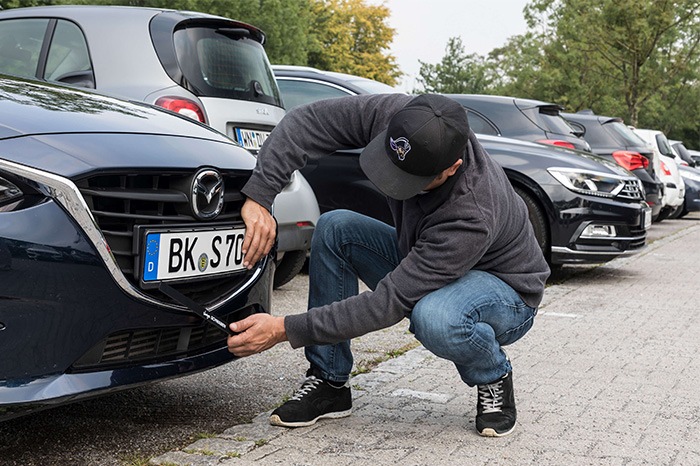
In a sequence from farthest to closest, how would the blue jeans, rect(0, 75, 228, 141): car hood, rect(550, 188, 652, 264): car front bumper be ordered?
rect(550, 188, 652, 264): car front bumper
the blue jeans
rect(0, 75, 228, 141): car hood

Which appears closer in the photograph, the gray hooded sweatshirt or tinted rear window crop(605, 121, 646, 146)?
the gray hooded sweatshirt

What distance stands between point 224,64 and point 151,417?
8.77 feet

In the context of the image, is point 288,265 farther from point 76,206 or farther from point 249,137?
point 76,206

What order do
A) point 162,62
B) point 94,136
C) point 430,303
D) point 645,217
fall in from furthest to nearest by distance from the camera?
point 645,217 → point 162,62 → point 430,303 → point 94,136

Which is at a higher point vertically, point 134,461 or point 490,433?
point 490,433

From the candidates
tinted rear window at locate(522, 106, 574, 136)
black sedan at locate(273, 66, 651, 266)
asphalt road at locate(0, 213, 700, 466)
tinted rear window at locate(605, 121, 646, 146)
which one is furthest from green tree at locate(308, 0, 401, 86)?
asphalt road at locate(0, 213, 700, 466)

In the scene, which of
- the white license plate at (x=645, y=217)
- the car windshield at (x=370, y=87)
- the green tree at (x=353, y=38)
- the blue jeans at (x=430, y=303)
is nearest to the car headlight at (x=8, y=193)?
the blue jeans at (x=430, y=303)

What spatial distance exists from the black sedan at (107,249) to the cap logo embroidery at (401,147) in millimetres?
588

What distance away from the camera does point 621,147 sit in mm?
11555

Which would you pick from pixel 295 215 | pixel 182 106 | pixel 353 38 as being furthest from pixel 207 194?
pixel 353 38

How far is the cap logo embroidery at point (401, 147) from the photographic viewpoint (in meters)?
2.70

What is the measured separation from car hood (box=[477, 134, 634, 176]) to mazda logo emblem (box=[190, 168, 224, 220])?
14.9ft

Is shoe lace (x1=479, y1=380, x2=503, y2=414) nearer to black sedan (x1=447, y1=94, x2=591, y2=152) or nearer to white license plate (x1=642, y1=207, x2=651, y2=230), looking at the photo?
white license plate (x1=642, y1=207, x2=651, y2=230)

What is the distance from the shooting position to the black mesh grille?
2494 mm
